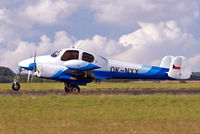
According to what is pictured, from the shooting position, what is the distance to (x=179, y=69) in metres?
25.0

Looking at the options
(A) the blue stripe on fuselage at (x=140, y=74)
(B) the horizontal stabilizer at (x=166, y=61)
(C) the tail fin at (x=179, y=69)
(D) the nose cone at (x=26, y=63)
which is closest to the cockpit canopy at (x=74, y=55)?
(A) the blue stripe on fuselage at (x=140, y=74)

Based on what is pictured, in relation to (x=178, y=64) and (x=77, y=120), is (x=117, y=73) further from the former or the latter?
(x=77, y=120)

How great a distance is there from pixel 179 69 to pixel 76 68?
358 inches

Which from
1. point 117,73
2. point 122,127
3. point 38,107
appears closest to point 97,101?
point 38,107

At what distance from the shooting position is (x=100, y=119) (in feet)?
32.2

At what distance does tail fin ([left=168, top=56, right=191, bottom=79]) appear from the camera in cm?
2489

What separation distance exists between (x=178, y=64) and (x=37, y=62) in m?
11.2

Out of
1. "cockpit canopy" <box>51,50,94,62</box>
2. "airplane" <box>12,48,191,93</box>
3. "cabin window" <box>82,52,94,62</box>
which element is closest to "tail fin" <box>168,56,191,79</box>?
"airplane" <box>12,48,191,93</box>

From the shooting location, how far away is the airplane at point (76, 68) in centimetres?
2088

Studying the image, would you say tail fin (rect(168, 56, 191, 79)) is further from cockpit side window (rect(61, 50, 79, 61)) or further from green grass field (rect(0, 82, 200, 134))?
green grass field (rect(0, 82, 200, 134))

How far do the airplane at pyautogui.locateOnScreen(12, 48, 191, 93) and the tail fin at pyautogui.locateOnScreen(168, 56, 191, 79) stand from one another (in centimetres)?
210

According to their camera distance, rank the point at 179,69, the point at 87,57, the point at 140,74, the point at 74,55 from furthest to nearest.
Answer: the point at 179,69 < the point at 140,74 < the point at 87,57 < the point at 74,55

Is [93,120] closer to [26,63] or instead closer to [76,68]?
[76,68]

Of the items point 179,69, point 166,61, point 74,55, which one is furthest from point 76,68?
point 179,69
